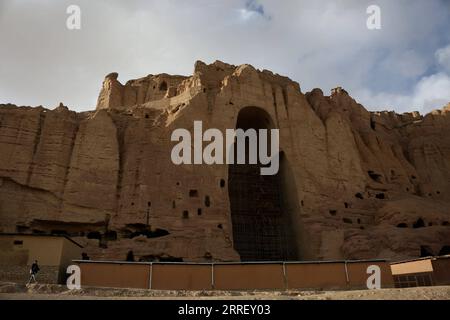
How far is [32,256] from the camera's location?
18906mm

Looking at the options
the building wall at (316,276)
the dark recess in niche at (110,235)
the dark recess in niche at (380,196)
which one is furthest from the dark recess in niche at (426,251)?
the dark recess in niche at (110,235)

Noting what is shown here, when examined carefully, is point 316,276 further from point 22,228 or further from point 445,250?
point 22,228

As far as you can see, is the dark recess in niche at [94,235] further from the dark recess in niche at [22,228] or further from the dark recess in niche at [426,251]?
the dark recess in niche at [426,251]

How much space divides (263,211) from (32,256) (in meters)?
15.1

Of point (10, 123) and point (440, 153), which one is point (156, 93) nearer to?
point (10, 123)

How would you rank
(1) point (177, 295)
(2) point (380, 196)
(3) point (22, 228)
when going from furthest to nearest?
(2) point (380, 196) → (3) point (22, 228) → (1) point (177, 295)

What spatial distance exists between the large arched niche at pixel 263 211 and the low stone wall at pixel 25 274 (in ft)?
38.2

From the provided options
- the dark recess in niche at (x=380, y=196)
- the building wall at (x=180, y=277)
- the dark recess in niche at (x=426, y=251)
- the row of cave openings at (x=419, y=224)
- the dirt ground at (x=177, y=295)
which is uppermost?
the dark recess in niche at (x=380, y=196)

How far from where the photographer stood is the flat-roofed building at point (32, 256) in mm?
18391

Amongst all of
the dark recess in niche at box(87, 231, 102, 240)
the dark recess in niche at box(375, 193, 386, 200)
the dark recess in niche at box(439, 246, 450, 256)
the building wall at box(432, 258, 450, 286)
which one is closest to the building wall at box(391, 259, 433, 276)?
the building wall at box(432, 258, 450, 286)
